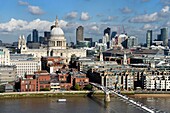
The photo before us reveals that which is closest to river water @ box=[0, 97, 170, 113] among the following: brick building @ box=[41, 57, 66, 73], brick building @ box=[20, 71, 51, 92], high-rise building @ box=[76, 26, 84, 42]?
brick building @ box=[20, 71, 51, 92]

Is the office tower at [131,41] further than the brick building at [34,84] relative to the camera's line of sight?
Yes

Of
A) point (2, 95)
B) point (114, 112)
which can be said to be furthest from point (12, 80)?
point (114, 112)

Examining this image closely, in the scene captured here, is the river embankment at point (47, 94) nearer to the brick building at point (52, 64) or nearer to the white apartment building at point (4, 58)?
the brick building at point (52, 64)

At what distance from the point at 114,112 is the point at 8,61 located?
17061 mm

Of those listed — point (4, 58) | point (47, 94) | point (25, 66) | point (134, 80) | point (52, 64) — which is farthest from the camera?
point (52, 64)

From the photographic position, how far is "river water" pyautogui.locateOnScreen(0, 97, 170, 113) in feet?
53.8

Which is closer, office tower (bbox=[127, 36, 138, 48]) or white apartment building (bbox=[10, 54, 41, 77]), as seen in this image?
white apartment building (bbox=[10, 54, 41, 77])

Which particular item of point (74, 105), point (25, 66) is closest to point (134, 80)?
point (74, 105)

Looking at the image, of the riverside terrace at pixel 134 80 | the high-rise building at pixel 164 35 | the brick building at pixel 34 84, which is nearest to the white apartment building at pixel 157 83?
the riverside terrace at pixel 134 80

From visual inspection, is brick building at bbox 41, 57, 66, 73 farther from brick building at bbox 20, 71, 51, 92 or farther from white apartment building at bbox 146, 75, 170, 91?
white apartment building at bbox 146, 75, 170, 91

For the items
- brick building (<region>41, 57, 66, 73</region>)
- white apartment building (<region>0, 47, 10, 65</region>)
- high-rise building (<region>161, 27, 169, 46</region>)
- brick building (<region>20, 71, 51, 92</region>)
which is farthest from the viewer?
high-rise building (<region>161, 27, 169, 46</region>)

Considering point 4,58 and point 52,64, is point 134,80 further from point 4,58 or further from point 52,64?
point 4,58

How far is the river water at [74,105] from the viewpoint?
16391mm

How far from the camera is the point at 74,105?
18.0 m
